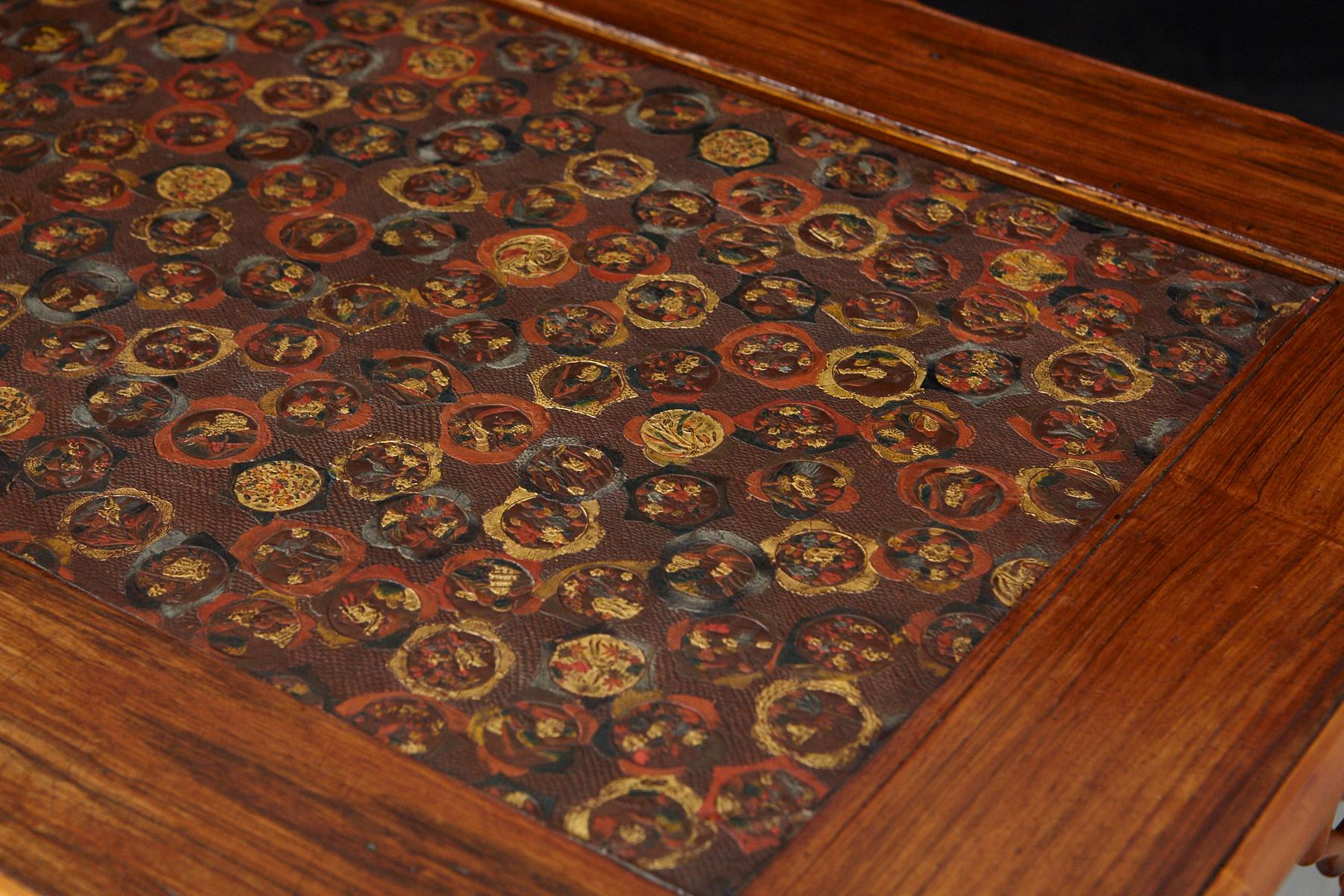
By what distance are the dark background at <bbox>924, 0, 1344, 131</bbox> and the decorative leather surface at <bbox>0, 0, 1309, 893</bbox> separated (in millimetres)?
1027

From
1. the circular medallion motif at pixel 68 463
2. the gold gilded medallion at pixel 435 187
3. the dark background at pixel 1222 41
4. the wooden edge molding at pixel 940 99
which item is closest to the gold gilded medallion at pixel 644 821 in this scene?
the circular medallion motif at pixel 68 463

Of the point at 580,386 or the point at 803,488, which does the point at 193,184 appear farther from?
the point at 803,488

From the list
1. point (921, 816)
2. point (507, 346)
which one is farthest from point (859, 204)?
point (921, 816)

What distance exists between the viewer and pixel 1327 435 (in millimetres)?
1406

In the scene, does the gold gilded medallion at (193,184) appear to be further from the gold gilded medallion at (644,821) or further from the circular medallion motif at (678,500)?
the gold gilded medallion at (644,821)

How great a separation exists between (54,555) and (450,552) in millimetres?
324

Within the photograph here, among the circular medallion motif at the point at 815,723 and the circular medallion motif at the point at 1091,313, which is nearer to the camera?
the circular medallion motif at the point at 815,723

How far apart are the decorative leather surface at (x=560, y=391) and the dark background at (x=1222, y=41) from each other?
1.03 metres

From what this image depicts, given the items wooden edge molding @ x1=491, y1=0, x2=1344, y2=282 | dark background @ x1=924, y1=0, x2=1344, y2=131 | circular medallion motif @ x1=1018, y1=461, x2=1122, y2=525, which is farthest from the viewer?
dark background @ x1=924, y1=0, x2=1344, y2=131

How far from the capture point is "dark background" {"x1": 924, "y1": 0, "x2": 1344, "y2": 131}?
2516 mm

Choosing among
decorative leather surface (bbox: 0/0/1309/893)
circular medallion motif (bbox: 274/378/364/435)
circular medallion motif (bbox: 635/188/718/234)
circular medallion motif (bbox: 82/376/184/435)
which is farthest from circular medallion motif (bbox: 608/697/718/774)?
circular medallion motif (bbox: 635/188/718/234)

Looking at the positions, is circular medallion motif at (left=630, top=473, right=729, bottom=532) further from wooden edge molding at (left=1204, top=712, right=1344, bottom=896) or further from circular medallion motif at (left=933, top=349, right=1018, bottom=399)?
wooden edge molding at (left=1204, top=712, right=1344, bottom=896)

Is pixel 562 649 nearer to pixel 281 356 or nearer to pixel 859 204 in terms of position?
pixel 281 356

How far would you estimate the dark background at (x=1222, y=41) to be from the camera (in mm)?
2516
